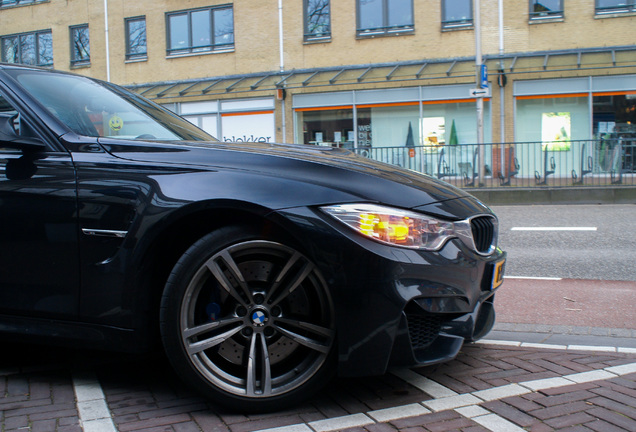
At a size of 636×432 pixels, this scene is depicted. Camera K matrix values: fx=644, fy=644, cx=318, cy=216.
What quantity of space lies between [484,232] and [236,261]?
4.07 feet

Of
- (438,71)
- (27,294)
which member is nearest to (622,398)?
(27,294)

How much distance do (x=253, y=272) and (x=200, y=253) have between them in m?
0.24

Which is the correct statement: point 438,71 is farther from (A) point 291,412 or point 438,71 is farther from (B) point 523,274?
(A) point 291,412

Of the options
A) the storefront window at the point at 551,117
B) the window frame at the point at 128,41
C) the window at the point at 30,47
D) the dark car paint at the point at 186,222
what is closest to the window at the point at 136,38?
the window frame at the point at 128,41

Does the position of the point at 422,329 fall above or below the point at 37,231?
below

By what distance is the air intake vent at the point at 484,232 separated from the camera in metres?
3.05

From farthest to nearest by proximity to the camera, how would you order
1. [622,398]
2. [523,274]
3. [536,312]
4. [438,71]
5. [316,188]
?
1. [438,71]
2. [523,274]
3. [536,312]
4. [622,398]
5. [316,188]

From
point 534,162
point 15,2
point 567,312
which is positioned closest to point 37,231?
point 567,312

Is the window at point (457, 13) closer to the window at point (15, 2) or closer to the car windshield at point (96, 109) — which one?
the window at point (15, 2)

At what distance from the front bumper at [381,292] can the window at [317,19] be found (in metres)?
21.3

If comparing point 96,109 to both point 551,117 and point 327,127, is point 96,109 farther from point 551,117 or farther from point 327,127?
point 327,127

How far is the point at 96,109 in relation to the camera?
3.46m

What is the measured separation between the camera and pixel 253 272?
279 centimetres

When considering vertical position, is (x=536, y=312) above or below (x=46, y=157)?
below
